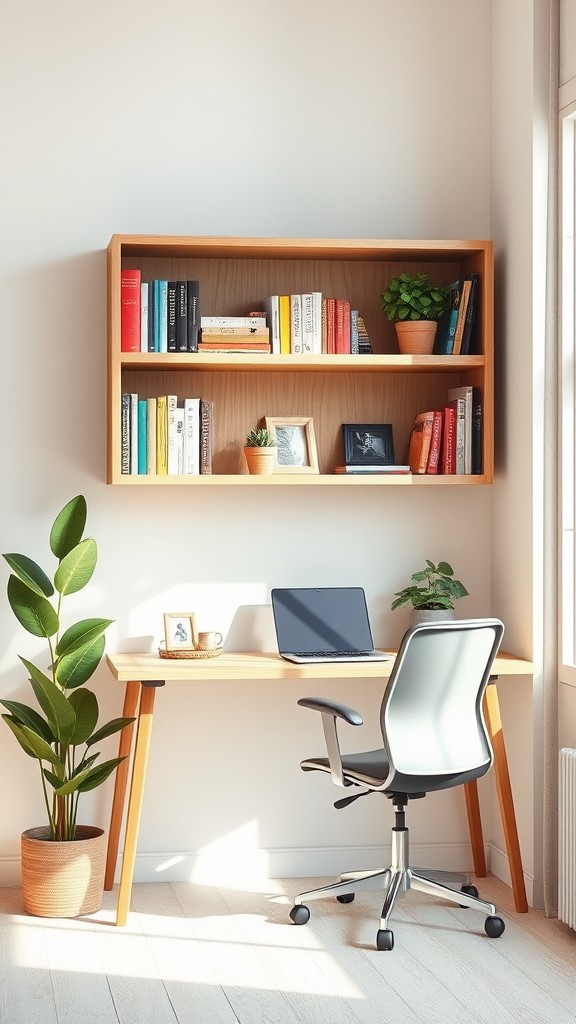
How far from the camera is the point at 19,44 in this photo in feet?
13.3

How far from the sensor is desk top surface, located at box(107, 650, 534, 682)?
363 centimetres

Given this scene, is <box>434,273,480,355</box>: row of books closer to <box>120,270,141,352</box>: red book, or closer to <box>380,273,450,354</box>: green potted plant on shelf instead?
<box>380,273,450,354</box>: green potted plant on shelf

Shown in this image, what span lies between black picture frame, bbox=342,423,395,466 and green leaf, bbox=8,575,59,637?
1.16 m

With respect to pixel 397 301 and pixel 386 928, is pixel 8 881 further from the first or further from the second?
pixel 397 301

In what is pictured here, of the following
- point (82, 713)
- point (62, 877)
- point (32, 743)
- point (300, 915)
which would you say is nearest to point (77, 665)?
point (82, 713)

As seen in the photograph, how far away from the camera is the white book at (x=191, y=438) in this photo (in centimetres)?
394

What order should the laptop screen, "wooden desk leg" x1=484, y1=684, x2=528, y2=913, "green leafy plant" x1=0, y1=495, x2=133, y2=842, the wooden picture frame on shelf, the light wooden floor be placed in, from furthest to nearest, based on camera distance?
the wooden picture frame on shelf → the laptop screen → "wooden desk leg" x1=484, y1=684, x2=528, y2=913 → "green leafy plant" x1=0, y1=495, x2=133, y2=842 → the light wooden floor

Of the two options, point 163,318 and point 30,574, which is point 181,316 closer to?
A: point 163,318

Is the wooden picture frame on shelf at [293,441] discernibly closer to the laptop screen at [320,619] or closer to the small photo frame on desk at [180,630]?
the laptop screen at [320,619]

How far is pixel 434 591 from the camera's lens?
4.14m

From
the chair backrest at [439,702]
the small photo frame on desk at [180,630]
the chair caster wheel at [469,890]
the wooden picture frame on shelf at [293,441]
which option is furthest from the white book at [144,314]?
the chair caster wheel at [469,890]

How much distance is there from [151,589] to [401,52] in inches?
84.4

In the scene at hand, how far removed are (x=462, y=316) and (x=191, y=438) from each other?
1.03m

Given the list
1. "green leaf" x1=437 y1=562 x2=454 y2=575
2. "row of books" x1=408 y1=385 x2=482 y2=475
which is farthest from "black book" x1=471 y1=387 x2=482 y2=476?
"green leaf" x1=437 y1=562 x2=454 y2=575
